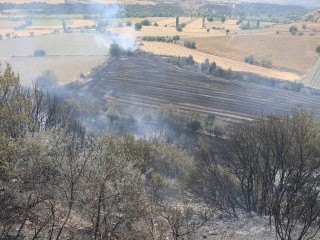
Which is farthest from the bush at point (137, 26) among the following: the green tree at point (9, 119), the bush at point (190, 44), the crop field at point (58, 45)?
the green tree at point (9, 119)

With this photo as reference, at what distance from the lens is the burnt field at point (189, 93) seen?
4222 centimetres

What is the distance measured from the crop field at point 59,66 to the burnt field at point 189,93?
325 cm

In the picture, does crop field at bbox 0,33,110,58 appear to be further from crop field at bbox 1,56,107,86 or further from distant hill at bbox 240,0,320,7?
distant hill at bbox 240,0,320,7

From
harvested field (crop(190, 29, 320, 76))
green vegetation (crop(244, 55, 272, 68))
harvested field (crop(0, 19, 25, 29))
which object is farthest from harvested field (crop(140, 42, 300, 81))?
harvested field (crop(0, 19, 25, 29))

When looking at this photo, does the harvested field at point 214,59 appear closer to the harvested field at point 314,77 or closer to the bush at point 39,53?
the harvested field at point 314,77

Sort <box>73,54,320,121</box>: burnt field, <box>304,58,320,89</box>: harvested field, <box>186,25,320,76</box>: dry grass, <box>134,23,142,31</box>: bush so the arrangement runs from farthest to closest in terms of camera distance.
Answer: <box>134,23,142,31</box>: bush
<box>186,25,320,76</box>: dry grass
<box>304,58,320,89</box>: harvested field
<box>73,54,320,121</box>: burnt field

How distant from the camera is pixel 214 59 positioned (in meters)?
65.1

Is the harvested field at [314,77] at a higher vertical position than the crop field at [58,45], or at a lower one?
lower

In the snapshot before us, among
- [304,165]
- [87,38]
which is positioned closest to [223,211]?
[304,165]

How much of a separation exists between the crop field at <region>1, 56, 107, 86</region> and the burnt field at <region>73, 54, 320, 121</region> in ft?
10.7

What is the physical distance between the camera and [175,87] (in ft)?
159

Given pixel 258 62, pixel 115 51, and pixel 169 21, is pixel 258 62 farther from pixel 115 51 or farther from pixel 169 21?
pixel 169 21

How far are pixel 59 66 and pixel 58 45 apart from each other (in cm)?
1559

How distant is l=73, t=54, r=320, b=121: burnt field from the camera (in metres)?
42.2
